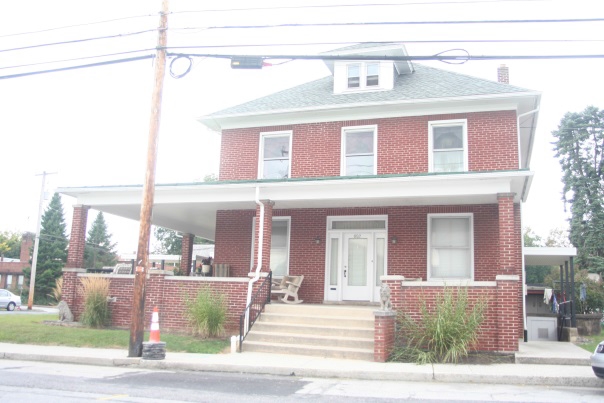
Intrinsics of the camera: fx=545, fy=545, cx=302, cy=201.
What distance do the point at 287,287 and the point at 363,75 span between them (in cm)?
753

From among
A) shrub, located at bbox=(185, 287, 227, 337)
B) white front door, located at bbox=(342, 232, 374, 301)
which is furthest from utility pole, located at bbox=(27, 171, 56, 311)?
white front door, located at bbox=(342, 232, 374, 301)

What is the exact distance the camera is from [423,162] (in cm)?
1600

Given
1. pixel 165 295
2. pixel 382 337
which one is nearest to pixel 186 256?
pixel 165 295

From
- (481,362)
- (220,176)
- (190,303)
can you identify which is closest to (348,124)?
(220,176)

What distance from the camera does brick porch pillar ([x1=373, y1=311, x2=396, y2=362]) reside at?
11.0 m

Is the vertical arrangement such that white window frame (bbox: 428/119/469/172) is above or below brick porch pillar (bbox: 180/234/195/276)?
above

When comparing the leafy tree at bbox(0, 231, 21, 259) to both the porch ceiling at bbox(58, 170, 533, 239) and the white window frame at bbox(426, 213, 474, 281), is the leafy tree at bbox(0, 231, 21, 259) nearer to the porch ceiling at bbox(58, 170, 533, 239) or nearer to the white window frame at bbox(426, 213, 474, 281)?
the porch ceiling at bbox(58, 170, 533, 239)

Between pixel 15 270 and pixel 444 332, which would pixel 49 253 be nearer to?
pixel 15 270

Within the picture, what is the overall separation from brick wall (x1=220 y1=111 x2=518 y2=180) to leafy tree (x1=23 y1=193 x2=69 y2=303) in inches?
1325

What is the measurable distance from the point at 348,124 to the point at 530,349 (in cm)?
833

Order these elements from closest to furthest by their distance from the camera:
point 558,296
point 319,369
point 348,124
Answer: point 319,369
point 348,124
point 558,296

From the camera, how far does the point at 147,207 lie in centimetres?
1163

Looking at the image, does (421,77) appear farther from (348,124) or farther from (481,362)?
(481,362)

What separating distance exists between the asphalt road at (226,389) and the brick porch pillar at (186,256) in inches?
436
